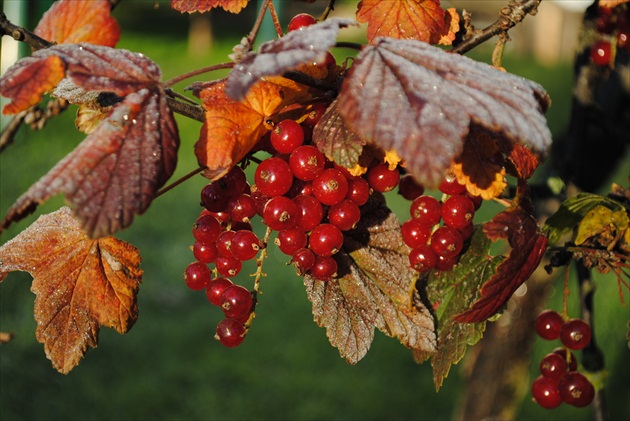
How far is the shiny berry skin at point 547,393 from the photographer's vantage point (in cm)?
146

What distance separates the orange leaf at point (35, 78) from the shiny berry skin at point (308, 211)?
328mm

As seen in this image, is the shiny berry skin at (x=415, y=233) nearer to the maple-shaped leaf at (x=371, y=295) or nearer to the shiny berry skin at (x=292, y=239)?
the maple-shaped leaf at (x=371, y=295)

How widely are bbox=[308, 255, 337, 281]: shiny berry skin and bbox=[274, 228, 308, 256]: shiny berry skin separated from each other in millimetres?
28

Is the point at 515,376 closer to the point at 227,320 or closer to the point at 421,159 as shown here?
the point at 227,320

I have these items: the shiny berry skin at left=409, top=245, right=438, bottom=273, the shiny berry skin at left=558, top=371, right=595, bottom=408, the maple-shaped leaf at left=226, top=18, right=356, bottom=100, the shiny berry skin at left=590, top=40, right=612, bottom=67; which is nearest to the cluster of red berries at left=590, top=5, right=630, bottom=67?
the shiny berry skin at left=590, top=40, right=612, bottom=67

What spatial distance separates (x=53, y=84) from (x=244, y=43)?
0.88 ft

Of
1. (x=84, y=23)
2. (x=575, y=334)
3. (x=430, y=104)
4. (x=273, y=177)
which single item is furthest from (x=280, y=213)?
(x=575, y=334)

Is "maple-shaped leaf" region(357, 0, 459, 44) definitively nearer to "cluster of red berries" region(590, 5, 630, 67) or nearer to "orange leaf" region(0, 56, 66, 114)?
"orange leaf" region(0, 56, 66, 114)

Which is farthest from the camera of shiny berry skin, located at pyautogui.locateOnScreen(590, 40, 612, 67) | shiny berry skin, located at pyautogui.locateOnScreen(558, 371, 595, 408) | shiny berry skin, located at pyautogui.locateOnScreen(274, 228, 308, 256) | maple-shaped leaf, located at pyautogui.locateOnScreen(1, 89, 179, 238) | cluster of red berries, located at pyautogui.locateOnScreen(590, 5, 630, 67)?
shiny berry skin, located at pyautogui.locateOnScreen(590, 40, 612, 67)

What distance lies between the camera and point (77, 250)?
1.06 metres

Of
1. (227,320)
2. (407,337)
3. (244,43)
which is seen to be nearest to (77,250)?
(227,320)

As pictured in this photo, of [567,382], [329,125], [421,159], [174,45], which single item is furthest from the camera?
[174,45]

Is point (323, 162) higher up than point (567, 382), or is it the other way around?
point (323, 162)

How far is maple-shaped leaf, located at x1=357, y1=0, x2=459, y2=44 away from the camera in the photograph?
1.01 meters
